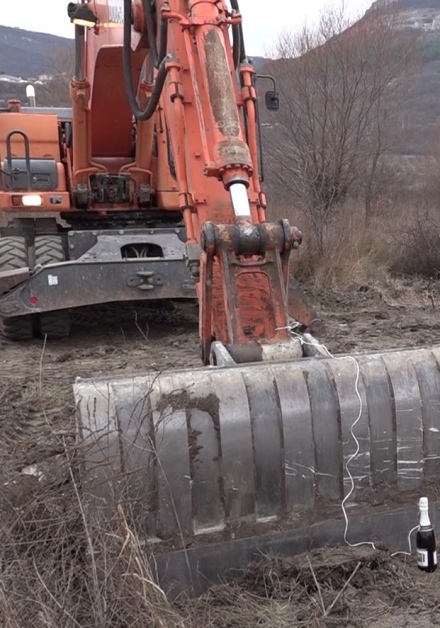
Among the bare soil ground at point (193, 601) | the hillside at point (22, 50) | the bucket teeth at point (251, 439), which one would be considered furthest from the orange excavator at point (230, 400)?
the hillside at point (22, 50)

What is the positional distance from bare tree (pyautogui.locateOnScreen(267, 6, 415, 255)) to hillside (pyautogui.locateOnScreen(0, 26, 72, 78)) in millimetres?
42675

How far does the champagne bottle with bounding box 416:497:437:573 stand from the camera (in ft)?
9.87

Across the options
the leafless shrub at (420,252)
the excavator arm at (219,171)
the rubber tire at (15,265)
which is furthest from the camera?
the leafless shrub at (420,252)

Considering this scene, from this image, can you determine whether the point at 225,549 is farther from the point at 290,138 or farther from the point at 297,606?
the point at 290,138

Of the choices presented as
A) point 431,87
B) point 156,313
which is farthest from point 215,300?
point 431,87

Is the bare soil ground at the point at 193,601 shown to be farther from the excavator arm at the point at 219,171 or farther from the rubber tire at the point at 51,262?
the excavator arm at the point at 219,171

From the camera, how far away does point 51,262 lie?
7.64m

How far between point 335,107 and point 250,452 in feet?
47.8

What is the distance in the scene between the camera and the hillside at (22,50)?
60.5m

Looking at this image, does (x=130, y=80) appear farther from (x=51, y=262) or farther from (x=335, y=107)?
(x=335, y=107)

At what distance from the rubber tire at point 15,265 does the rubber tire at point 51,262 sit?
5.2 inches

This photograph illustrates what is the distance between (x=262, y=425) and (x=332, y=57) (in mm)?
15334

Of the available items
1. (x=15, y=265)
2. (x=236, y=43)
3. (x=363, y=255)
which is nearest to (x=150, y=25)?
(x=236, y=43)

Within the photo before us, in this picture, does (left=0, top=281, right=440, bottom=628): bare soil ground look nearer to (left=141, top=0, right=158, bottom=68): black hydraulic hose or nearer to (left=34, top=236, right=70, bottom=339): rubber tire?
(left=34, top=236, right=70, bottom=339): rubber tire
